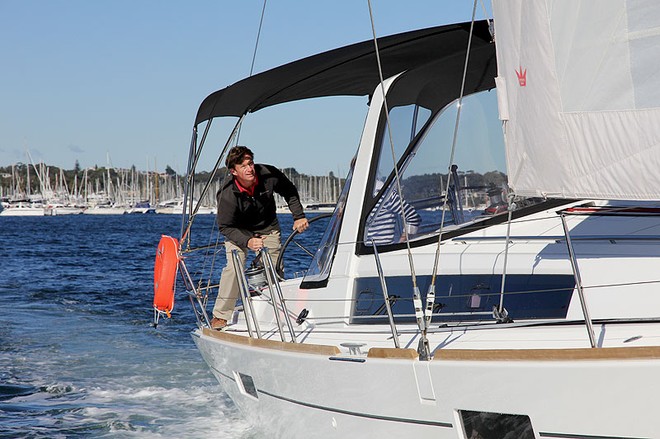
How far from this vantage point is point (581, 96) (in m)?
4.38

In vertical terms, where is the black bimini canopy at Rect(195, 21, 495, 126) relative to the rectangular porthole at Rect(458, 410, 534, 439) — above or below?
above

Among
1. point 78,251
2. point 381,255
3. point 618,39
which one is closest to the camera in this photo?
point 618,39

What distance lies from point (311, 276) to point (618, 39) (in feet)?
9.24

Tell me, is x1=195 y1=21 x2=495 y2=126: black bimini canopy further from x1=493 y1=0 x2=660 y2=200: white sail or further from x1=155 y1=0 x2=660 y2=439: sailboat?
x1=493 y1=0 x2=660 y2=200: white sail

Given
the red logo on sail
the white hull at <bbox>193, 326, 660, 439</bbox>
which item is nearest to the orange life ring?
the white hull at <bbox>193, 326, 660, 439</bbox>

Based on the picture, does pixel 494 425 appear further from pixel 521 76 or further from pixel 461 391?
pixel 521 76

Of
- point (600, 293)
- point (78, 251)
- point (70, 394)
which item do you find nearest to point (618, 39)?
point (600, 293)

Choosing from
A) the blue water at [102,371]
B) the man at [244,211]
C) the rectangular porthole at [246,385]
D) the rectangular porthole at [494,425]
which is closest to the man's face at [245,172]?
the man at [244,211]

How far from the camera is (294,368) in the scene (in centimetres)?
503

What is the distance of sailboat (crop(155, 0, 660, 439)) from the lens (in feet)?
13.4

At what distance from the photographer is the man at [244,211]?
258 inches

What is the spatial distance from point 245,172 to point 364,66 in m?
1.16

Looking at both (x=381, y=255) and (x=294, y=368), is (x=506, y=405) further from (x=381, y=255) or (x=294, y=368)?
(x=381, y=255)

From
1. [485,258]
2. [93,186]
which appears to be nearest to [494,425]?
[485,258]
